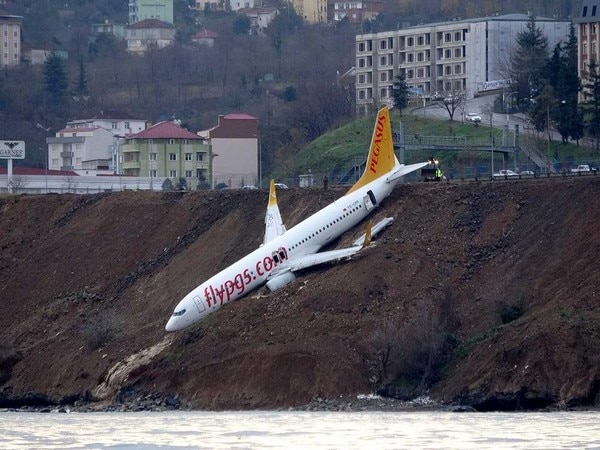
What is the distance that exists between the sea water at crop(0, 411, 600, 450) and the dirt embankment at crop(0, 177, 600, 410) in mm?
3350

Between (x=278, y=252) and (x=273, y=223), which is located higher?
(x=273, y=223)

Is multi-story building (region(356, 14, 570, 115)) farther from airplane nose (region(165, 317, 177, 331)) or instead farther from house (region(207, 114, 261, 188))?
airplane nose (region(165, 317, 177, 331))

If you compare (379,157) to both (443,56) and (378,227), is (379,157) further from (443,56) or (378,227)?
(443,56)

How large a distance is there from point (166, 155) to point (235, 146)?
6671 mm

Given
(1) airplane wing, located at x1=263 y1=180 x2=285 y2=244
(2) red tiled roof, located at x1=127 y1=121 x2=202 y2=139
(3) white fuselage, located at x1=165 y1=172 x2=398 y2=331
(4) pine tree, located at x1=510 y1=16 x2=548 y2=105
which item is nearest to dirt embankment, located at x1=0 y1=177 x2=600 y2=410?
(3) white fuselage, located at x1=165 y1=172 x2=398 y2=331

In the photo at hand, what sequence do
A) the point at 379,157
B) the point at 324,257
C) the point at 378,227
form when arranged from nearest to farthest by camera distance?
the point at 324,257 → the point at 378,227 → the point at 379,157

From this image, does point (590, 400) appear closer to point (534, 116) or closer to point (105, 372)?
point (105, 372)

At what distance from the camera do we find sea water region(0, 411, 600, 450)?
63.5 m

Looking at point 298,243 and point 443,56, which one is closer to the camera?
point 298,243

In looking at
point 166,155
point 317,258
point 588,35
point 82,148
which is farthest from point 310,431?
point 82,148

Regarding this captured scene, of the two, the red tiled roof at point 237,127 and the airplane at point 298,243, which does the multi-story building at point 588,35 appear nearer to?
the red tiled roof at point 237,127

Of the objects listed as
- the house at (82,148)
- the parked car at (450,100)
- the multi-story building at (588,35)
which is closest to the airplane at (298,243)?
the multi-story building at (588,35)

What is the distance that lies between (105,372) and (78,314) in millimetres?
11059

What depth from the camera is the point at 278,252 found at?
93625 mm
